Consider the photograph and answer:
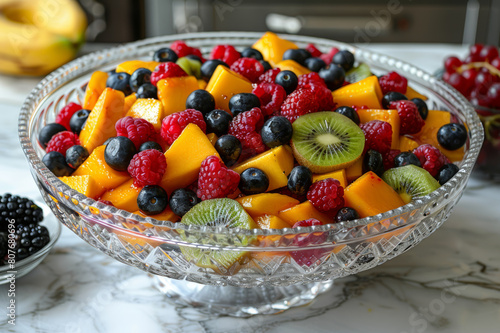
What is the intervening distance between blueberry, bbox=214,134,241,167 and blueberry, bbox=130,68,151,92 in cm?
31

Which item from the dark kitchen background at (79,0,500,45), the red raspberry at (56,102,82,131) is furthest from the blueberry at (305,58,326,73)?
the dark kitchen background at (79,0,500,45)

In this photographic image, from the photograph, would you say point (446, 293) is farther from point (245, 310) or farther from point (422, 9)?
point (422, 9)

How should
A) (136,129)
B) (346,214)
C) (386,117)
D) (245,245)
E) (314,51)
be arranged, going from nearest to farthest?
(245,245) < (346,214) < (136,129) < (386,117) < (314,51)

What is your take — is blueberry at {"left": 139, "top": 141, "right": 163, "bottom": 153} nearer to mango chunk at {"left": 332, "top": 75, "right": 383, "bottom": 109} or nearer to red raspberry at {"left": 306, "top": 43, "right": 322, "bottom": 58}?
mango chunk at {"left": 332, "top": 75, "right": 383, "bottom": 109}

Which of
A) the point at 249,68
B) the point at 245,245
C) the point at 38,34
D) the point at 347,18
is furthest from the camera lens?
the point at 347,18

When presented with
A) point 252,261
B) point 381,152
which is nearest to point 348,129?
point 381,152

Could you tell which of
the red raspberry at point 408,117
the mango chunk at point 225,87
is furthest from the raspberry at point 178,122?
the red raspberry at point 408,117

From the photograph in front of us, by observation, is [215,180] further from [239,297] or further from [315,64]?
[315,64]

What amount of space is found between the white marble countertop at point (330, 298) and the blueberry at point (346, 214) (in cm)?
27

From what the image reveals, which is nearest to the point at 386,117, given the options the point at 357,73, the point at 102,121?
the point at 357,73

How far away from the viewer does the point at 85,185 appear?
1.13 m

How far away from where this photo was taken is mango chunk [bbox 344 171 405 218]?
3.58 ft

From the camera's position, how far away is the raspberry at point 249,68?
1385 millimetres

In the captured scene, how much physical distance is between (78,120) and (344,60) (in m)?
0.71
